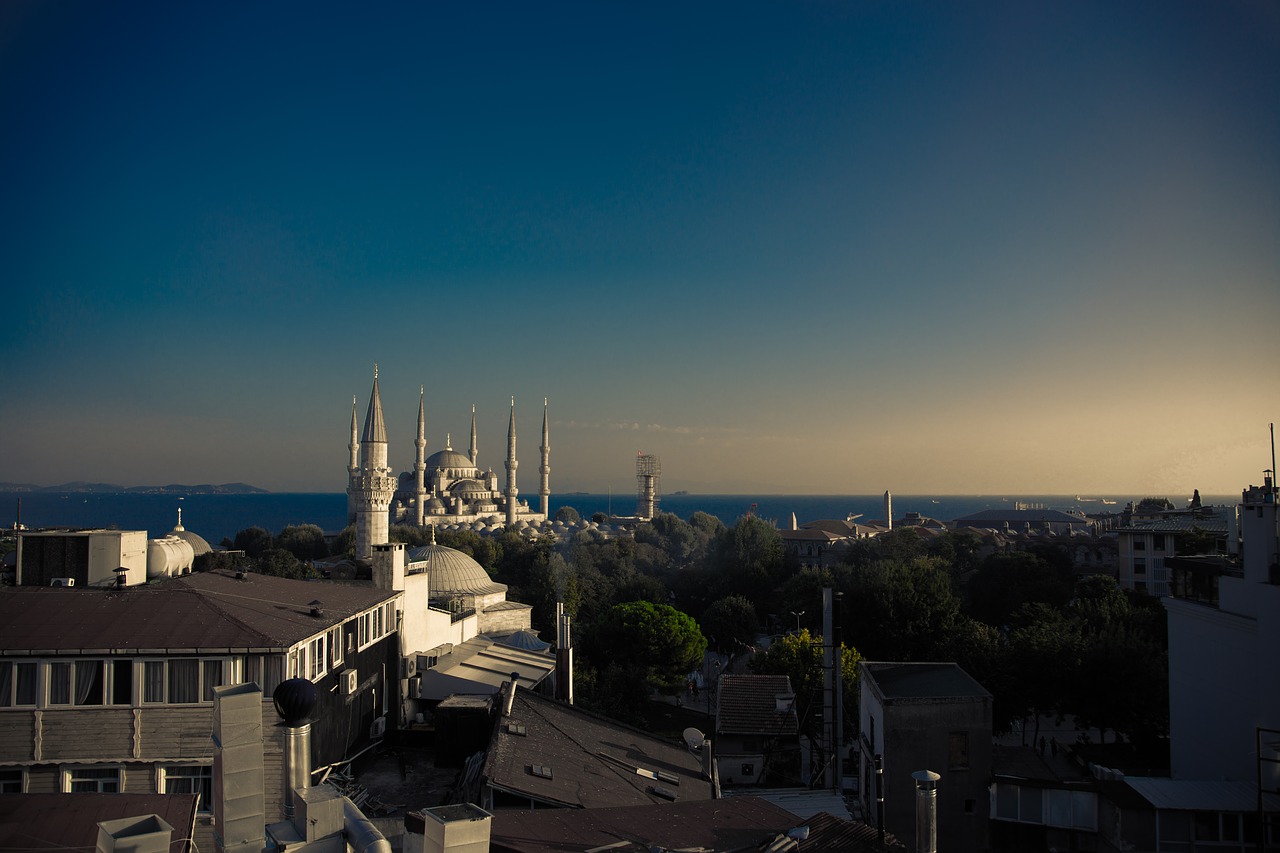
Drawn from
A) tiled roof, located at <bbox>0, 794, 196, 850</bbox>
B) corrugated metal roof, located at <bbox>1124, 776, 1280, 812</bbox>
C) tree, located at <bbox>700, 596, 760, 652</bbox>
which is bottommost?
tree, located at <bbox>700, 596, 760, 652</bbox>

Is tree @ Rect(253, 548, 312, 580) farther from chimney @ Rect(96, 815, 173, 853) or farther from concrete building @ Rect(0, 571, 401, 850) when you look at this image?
chimney @ Rect(96, 815, 173, 853)

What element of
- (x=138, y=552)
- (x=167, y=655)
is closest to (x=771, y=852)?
(x=167, y=655)

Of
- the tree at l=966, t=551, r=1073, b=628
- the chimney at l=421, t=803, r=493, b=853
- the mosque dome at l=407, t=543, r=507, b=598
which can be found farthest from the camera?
the tree at l=966, t=551, r=1073, b=628

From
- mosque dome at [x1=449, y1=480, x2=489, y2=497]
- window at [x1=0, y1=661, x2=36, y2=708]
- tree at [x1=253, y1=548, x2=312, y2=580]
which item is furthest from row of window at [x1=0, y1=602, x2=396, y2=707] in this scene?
mosque dome at [x1=449, y1=480, x2=489, y2=497]

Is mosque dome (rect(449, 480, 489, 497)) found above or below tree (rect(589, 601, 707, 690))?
above

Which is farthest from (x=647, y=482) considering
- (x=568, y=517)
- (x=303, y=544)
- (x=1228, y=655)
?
(x=1228, y=655)

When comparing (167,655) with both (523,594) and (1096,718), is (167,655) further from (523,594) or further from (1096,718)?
(523,594)
